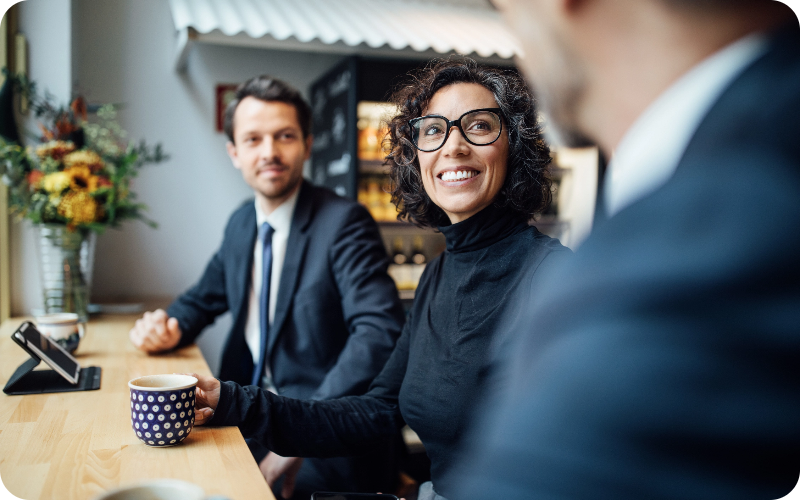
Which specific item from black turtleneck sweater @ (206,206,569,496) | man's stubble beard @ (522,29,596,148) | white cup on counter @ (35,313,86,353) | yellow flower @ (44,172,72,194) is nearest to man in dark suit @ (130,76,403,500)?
white cup on counter @ (35,313,86,353)

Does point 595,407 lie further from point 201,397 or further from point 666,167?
point 201,397

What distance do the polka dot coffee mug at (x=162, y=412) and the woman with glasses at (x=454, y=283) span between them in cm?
11

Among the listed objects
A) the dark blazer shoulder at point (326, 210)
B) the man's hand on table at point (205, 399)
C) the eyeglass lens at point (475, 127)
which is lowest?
the man's hand on table at point (205, 399)

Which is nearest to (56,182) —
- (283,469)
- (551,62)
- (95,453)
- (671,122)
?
(283,469)

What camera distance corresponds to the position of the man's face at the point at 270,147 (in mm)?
2141

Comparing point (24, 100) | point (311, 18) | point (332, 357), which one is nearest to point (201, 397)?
point (332, 357)

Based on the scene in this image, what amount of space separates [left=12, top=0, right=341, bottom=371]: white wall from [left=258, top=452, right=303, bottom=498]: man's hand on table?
178cm

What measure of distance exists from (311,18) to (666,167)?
2811mm

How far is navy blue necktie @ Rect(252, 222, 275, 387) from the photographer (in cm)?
197

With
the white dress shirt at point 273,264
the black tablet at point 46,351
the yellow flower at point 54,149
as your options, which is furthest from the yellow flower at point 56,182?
the black tablet at point 46,351

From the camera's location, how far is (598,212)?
47 centimetres

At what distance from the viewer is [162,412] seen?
38.1 inches

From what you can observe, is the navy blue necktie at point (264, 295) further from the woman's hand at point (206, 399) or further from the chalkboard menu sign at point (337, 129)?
the chalkboard menu sign at point (337, 129)

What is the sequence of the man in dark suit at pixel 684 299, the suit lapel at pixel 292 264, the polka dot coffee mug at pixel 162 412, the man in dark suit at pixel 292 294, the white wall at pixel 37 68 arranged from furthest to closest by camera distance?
the white wall at pixel 37 68 < the suit lapel at pixel 292 264 < the man in dark suit at pixel 292 294 < the polka dot coffee mug at pixel 162 412 < the man in dark suit at pixel 684 299
